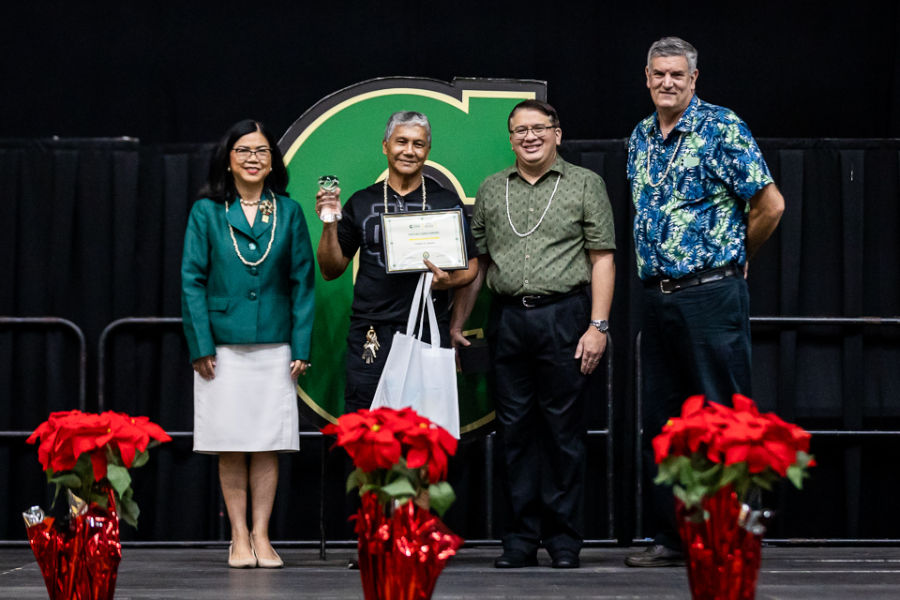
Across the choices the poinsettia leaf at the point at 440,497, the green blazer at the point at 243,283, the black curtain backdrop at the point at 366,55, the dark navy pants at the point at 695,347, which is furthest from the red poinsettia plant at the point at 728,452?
the black curtain backdrop at the point at 366,55

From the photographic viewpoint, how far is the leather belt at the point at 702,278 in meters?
3.97

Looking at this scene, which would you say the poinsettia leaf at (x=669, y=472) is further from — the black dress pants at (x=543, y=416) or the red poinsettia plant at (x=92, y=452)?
the black dress pants at (x=543, y=416)

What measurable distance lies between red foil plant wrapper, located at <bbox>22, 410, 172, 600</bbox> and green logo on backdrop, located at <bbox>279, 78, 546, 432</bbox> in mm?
1741

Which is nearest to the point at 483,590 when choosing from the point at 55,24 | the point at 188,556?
the point at 188,556

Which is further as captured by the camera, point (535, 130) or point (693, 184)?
point (535, 130)

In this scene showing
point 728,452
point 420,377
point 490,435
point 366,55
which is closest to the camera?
point 728,452

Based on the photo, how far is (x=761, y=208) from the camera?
3982mm

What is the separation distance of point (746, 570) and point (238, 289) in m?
2.22

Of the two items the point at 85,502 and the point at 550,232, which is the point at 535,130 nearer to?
the point at 550,232

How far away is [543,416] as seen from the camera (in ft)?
13.8

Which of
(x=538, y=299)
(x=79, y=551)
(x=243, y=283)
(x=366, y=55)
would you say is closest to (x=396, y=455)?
(x=79, y=551)

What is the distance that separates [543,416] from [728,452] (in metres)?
1.67

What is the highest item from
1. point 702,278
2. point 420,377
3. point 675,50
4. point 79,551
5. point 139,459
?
point 675,50

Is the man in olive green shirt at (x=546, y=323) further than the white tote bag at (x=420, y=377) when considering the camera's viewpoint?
Yes
